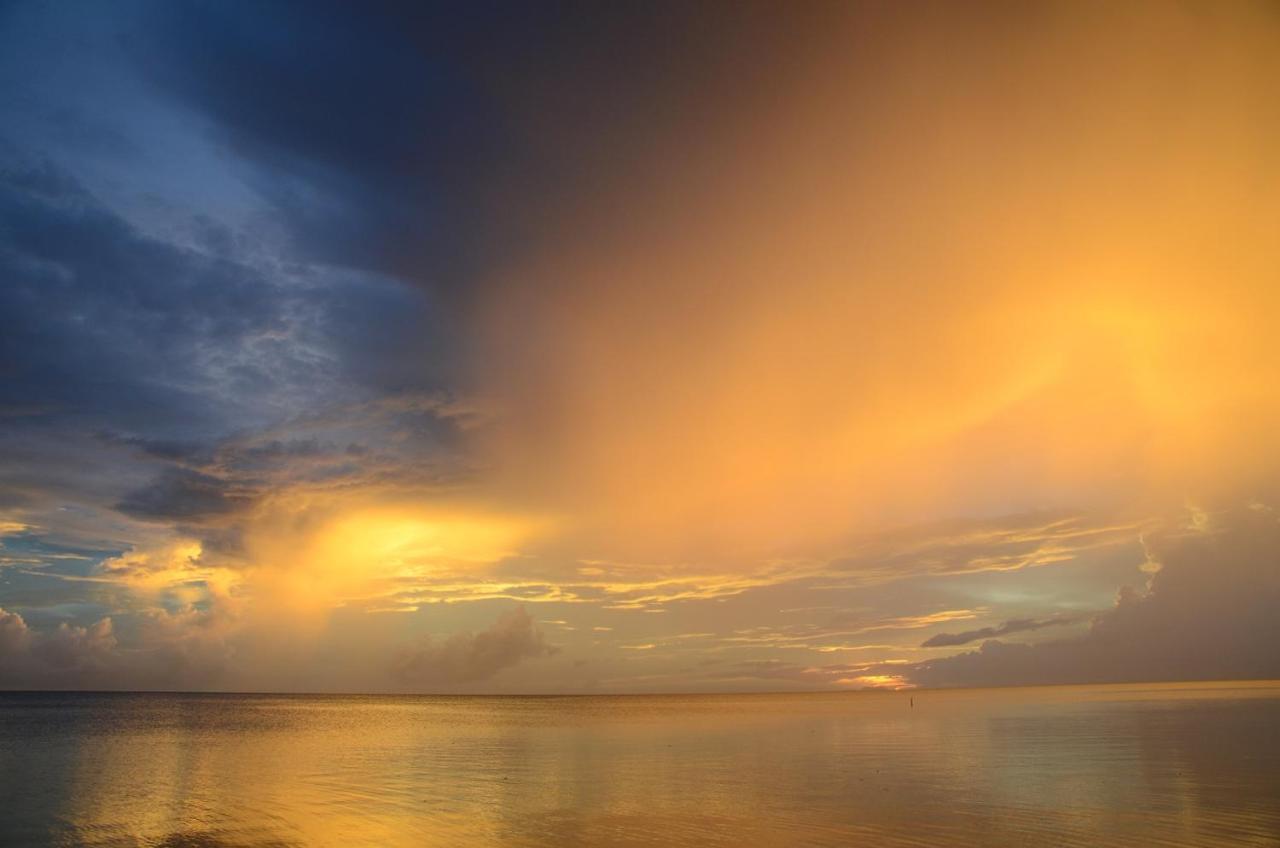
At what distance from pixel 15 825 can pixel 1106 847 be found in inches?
1654

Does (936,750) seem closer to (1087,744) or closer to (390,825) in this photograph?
(1087,744)

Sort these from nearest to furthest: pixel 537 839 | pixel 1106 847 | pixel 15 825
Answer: pixel 1106 847, pixel 537 839, pixel 15 825

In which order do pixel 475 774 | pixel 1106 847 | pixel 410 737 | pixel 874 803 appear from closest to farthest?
pixel 1106 847
pixel 874 803
pixel 475 774
pixel 410 737

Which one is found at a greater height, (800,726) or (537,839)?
(537,839)

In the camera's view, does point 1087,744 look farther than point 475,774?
Yes

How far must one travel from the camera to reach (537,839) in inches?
1210

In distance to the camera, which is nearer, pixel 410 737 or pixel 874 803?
pixel 874 803

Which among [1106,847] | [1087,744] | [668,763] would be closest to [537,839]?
[1106,847]

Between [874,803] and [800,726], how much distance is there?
65.1m

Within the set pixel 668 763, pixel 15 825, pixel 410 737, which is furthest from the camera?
pixel 410 737

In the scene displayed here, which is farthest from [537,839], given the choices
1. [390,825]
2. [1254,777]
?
[1254,777]

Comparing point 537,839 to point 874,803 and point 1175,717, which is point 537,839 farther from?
point 1175,717

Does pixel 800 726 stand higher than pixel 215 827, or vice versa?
pixel 215 827

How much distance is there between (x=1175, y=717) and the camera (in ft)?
298
